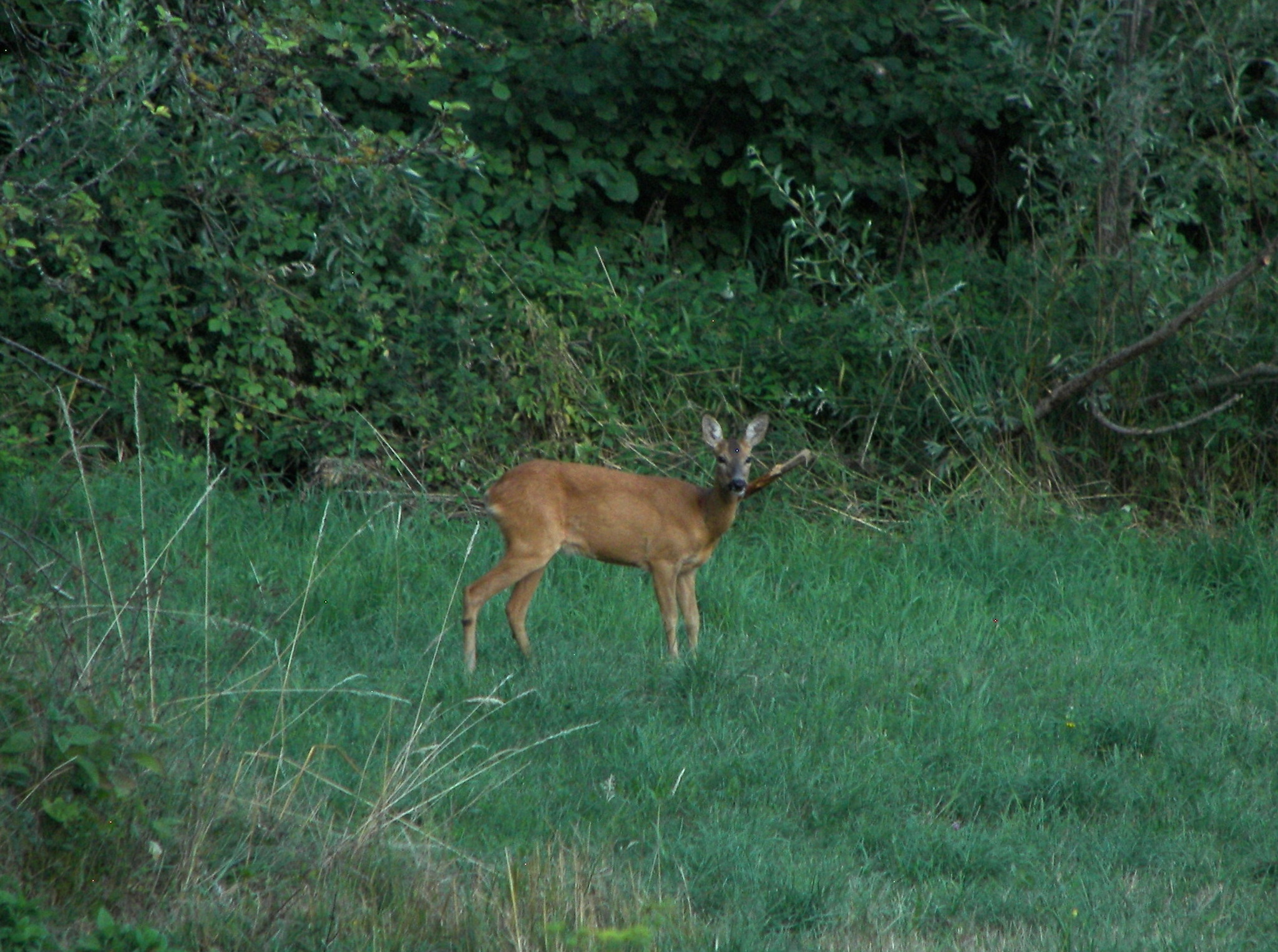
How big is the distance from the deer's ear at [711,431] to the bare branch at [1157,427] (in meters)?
3.06

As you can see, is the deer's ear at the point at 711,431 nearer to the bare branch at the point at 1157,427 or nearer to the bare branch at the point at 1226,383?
the bare branch at the point at 1157,427

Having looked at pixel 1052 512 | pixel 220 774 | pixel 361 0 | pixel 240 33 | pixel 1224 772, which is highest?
pixel 240 33

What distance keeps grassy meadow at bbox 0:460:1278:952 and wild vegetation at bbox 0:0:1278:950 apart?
24 millimetres

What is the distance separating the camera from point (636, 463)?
9984 millimetres

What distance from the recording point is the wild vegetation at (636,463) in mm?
4539

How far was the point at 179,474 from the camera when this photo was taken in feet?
28.3

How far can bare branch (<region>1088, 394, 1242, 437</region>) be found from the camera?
9.51 meters

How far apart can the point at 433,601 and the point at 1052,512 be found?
3913mm

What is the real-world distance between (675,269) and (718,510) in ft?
13.4

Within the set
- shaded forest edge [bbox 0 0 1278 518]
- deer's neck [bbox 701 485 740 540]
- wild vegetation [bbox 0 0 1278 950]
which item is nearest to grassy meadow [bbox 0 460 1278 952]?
wild vegetation [bbox 0 0 1278 950]

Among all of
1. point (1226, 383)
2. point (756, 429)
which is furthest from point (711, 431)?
point (1226, 383)

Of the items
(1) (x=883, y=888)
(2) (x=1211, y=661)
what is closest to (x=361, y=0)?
(2) (x=1211, y=661)

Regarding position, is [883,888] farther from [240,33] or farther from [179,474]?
[179,474]

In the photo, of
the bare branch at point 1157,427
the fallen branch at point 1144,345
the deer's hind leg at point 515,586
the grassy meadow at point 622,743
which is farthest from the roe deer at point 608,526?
the bare branch at point 1157,427
